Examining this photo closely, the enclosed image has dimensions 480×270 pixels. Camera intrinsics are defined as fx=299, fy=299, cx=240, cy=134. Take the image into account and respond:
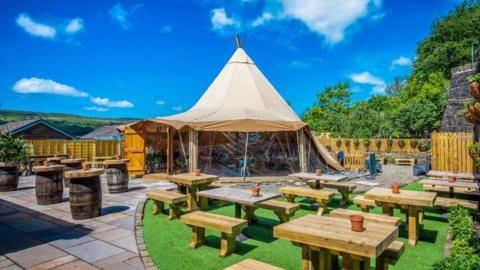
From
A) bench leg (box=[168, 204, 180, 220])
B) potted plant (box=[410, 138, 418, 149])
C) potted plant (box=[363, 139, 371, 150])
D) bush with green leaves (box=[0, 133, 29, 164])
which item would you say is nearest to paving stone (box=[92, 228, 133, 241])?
→ bench leg (box=[168, 204, 180, 220])

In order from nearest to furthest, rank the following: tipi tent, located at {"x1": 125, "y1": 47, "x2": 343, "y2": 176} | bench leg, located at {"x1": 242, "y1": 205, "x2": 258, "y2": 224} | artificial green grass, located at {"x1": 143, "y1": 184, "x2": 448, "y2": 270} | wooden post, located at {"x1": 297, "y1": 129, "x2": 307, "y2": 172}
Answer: artificial green grass, located at {"x1": 143, "y1": 184, "x2": 448, "y2": 270} < bench leg, located at {"x1": 242, "y1": 205, "x2": 258, "y2": 224} < tipi tent, located at {"x1": 125, "y1": 47, "x2": 343, "y2": 176} < wooden post, located at {"x1": 297, "y1": 129, "x2": 307, "y2": 172}

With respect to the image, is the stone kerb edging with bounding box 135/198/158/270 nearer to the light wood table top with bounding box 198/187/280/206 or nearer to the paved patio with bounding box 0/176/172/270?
the paved patio with bounding box 0/176/172/270

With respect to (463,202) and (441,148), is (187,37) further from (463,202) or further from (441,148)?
(463,202)

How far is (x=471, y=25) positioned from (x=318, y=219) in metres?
33.9

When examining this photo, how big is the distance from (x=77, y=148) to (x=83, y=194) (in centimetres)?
1208

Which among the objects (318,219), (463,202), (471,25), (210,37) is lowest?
(463,202)

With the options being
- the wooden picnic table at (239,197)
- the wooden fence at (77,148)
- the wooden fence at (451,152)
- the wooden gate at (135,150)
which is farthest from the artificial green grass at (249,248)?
the wooden fence at (77,148)

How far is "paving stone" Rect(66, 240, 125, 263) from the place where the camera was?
13.6 ft

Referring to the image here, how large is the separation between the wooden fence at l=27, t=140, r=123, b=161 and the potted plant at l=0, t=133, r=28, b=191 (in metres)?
3.21

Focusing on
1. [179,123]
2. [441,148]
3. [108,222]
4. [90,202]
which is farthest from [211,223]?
[441,148]

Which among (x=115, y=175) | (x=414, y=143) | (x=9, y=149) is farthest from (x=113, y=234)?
(x=414, y=143)

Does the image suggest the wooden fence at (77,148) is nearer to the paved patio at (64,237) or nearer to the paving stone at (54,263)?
the paved patio at (64,237)

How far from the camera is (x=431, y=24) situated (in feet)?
106

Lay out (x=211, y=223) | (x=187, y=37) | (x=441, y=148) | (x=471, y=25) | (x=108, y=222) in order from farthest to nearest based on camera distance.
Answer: (x=187, y=37) < (x=471, y=25) < (x=441, y=148) < (x=108, y=222) < (x=211, y=223)
